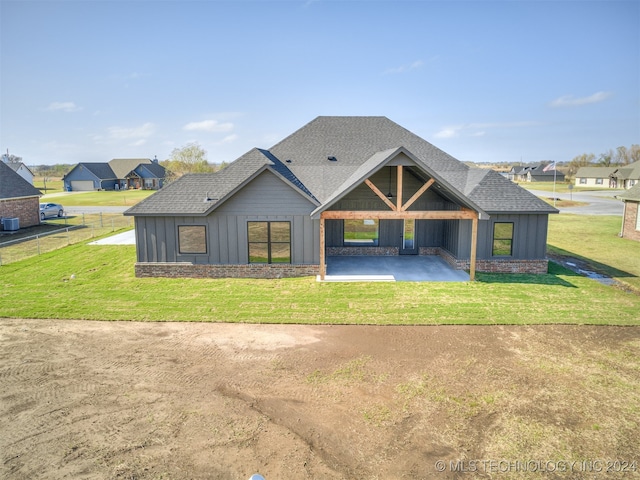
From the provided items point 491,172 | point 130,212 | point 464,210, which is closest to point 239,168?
point 130,212

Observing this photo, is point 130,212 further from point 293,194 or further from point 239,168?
point 293,194

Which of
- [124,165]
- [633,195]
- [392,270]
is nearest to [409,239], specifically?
[392,270]

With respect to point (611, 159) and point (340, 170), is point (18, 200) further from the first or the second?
point (611, 159)

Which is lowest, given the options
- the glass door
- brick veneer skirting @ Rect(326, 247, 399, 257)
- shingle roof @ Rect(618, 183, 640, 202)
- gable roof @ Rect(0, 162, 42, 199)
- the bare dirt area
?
the bare dirt area

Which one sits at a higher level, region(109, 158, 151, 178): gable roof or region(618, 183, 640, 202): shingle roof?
region(109, 158, 151, 178): gable roof

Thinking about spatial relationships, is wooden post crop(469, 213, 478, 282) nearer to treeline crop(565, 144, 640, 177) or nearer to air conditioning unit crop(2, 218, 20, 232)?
air conditioning unit crop(2, 218, 20, 232)

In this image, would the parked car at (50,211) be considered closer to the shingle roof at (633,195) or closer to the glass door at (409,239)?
the glass door at (409,239)

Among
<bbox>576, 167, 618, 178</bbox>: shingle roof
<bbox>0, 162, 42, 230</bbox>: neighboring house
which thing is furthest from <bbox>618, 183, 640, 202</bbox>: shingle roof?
<bbox>576, 167, 618, 178</bbox>: shingle roof
